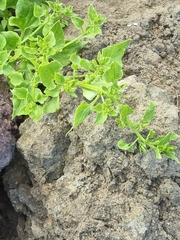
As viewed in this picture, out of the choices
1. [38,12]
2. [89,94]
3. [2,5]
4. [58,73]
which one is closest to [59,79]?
[58,73]

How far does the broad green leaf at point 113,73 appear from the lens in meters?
1.39

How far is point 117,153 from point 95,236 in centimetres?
30

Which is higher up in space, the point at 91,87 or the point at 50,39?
the point at 50,39

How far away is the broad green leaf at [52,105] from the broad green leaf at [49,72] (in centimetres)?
9

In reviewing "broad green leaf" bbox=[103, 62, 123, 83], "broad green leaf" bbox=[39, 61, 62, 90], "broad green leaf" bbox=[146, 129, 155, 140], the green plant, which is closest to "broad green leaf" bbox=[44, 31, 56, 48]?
the green plant

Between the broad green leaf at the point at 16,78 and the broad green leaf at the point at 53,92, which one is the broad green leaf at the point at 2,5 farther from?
the broad green leaf at the point at 53,92

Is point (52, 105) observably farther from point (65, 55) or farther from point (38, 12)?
point (38, 12)

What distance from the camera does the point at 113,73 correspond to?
140 cm

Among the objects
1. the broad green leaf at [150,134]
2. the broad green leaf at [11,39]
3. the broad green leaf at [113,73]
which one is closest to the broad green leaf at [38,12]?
the broad green leaf at [11,39]

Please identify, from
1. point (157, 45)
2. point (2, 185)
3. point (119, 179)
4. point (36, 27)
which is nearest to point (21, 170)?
point (2, 185)

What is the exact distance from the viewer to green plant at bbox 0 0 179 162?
1.42 m

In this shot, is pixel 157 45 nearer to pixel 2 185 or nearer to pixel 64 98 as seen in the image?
pixel 64 98

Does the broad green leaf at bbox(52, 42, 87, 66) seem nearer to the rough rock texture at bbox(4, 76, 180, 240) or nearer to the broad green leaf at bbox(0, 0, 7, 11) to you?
the rough rock texture at bbox(4, 76, 180, 240)

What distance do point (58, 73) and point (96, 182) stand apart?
1.35ft
